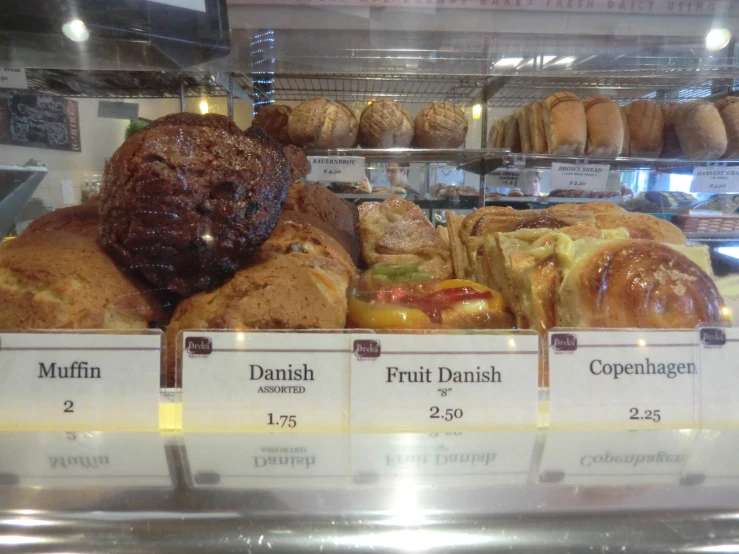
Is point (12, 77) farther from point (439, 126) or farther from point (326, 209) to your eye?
point (439, 126)

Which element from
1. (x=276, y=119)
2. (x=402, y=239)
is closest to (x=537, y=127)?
(x=276, y=119)

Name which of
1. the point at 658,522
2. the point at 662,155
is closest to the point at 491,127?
the point at 662,155

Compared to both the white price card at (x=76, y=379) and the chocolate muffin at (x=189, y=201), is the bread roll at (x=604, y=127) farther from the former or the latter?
the white price card at (x=76, y=379)

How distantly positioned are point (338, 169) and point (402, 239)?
2.68 ft

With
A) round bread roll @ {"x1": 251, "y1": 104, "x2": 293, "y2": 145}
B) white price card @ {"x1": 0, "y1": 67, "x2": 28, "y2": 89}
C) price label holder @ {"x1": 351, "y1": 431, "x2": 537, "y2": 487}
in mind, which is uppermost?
round bread roll @ {"x1": 251, "y1": 104, "x2": 293, "y2": 145}

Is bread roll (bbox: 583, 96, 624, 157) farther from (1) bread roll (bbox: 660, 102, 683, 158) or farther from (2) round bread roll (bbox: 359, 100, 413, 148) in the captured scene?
(2) round bread roll (bbox: 359, 100, 413, 148)

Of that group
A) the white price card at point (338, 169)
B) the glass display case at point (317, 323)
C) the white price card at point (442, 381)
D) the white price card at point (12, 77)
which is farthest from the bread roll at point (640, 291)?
the white price card at point (338, 169)

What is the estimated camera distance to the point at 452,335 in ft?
2.24

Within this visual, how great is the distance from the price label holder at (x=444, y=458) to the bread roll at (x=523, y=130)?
235 cm

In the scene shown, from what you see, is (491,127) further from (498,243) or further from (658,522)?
(658,522)

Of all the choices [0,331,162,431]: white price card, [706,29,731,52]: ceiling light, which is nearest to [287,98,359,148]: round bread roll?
[706,29,731,52]: ceiling light

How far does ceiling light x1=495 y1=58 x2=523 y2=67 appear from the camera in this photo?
110 cm

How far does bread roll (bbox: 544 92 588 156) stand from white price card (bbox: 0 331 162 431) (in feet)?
7.78

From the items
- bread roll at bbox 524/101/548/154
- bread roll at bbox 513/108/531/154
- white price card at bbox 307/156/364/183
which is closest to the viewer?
white price card at bbox 307/156/364/183
